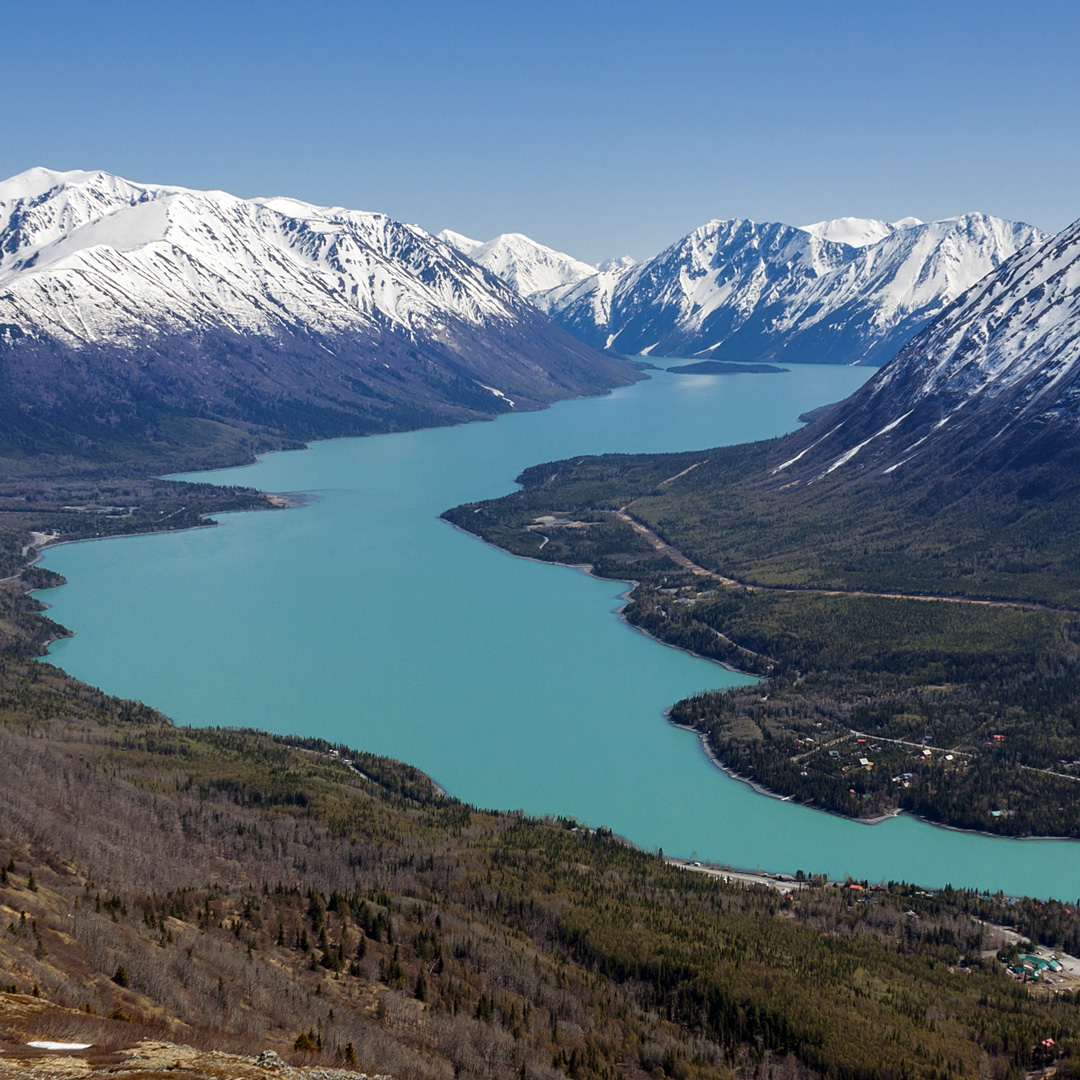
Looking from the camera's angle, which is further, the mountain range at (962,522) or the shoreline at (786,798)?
the mountain range at (962,522)

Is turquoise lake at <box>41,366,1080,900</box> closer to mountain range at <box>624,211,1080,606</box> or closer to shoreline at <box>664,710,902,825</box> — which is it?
shoreline at <box>664,710,902,825</box>

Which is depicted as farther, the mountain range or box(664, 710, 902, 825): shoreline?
the mountain range

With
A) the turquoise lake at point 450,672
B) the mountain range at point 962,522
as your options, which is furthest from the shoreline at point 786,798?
the mountain range at point 962,522

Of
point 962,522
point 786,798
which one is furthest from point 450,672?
point 962,522

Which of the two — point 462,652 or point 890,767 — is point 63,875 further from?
point 462,652

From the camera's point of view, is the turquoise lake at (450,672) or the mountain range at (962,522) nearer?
the turquoise lake at (450,672)

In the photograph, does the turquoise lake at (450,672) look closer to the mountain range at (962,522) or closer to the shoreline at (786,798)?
the shoreline at (786,798)

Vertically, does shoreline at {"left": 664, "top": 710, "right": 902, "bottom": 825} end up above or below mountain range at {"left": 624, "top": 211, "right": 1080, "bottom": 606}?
below

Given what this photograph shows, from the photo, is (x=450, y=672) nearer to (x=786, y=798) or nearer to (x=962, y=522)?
(x=786, y=798)

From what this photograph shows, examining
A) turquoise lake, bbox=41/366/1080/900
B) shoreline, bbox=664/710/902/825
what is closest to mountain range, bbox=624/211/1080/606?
turquoise lake, bbox=41/366/1080/900

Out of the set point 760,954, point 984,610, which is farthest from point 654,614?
point 760,954

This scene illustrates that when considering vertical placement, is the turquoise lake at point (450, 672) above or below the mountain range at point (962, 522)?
below
